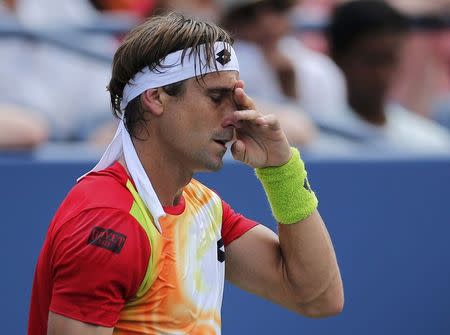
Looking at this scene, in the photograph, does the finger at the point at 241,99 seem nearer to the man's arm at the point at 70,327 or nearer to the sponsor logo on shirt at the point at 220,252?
the sponsor logo on shirt at the point at 220,252

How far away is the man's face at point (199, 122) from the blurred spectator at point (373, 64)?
8.98ft

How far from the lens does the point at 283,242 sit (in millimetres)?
2588

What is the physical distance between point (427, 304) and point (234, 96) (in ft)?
6.84

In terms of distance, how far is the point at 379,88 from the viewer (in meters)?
5.18

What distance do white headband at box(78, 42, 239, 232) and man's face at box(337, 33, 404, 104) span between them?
2838mm

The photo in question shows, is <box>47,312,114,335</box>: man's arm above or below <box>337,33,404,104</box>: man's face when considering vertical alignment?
above

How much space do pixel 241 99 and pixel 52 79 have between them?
2.64 m

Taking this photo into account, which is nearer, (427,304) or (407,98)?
(427,304)

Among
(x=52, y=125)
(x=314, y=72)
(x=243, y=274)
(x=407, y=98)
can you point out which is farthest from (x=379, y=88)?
(x=243, y=274)

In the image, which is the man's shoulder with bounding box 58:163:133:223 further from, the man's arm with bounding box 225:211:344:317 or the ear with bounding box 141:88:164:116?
the man's arm with bounding box 225:211:344:317

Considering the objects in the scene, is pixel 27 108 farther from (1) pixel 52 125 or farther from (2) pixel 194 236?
(2) pixel 194 236

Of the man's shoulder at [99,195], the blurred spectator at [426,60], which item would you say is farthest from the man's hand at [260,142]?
the blurred spectator at [426,60]

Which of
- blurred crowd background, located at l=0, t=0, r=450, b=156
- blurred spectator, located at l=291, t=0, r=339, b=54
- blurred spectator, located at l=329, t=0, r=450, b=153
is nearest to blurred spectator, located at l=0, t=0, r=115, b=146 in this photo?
blurred crowd background, located at l=0, t=0, r=450, b=156

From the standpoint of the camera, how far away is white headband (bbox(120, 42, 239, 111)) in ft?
7.70
